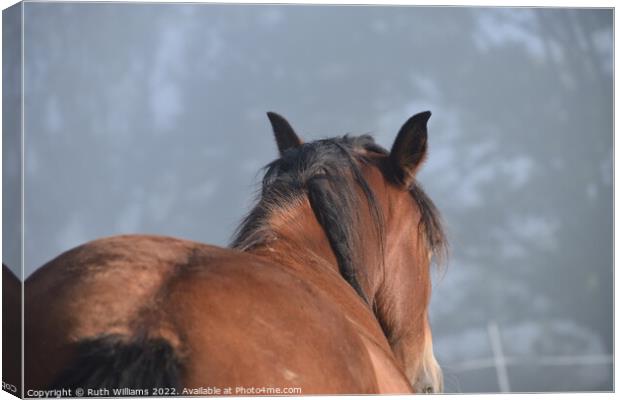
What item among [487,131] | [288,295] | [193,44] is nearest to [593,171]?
[487,131]

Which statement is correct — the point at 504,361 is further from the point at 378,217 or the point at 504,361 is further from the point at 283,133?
the point at 283,133

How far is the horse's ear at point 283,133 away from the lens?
3600mm

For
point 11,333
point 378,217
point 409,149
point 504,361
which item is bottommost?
point 504,361

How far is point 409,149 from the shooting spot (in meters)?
3.33

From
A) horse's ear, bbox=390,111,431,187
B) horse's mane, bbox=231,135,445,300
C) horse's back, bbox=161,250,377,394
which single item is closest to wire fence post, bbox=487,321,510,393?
horse's ear, bbox=390,111,431,187

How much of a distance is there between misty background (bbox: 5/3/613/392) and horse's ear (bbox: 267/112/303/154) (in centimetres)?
44

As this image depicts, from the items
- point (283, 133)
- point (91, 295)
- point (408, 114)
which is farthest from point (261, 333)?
point (408, 114)

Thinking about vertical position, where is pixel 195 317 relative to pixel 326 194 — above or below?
below

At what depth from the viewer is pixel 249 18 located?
378cm

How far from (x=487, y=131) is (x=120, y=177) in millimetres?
1722

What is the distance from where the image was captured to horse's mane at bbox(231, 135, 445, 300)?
3002 millimetres

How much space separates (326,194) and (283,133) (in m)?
0.68

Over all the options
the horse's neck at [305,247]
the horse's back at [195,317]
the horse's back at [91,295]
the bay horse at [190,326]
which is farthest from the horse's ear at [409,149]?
the horse's back at [91,295]

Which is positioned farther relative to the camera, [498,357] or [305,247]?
[498,357]
